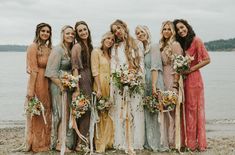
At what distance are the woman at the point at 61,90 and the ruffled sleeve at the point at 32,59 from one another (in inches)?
12.4

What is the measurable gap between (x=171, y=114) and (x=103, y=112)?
1.62 meters

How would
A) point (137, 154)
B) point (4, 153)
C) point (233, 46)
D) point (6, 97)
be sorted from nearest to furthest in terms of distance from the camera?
point (137, 154), point (4, 153), point (6, 97), point (233, 46)

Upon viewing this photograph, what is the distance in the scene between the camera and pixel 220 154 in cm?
1099

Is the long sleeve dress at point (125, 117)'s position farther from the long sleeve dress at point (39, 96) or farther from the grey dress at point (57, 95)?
the long sleeve dress at point (39, 96)

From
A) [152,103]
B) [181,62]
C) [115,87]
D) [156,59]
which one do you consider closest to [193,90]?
[181,62]

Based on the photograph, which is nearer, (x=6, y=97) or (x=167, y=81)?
(x=167, y=81)

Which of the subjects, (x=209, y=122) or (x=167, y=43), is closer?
(x=167, y=43)

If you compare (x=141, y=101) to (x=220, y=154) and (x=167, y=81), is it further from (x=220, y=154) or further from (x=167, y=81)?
(x=220, y=154)

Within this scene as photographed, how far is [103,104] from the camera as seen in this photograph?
10703mm

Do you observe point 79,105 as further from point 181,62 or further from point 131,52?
point 181,62

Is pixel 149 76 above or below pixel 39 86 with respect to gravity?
above

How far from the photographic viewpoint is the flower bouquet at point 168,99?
1069 centimetres

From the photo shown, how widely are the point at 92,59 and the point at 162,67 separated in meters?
1.66

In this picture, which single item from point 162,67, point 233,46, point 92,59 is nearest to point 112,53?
point 92,59
